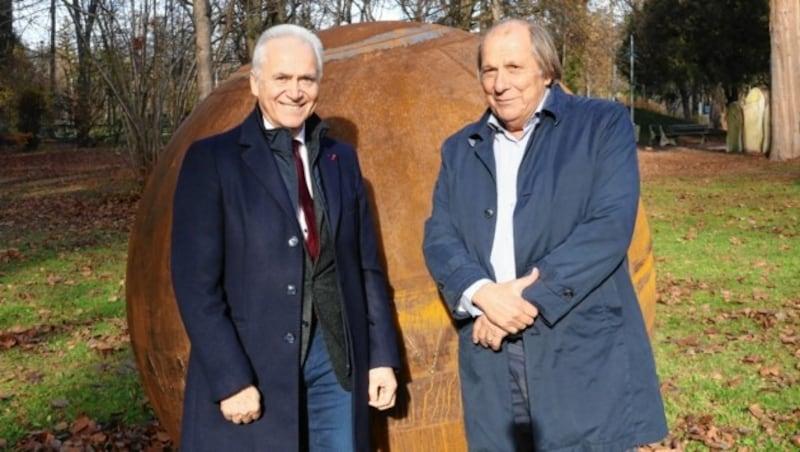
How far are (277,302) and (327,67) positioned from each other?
152cm

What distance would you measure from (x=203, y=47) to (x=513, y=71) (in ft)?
39.8

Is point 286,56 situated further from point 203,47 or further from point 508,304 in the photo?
point 203,47

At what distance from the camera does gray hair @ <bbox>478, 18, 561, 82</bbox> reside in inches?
111

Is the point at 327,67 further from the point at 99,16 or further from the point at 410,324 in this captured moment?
the point at 99,16

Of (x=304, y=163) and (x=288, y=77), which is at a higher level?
(x=288, y=77)

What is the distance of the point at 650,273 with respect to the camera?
415 cm

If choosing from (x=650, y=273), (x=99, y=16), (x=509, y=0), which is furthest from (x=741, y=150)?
(x=650, y=273)

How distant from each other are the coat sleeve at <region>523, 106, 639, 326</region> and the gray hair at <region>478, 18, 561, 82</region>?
0.75ft

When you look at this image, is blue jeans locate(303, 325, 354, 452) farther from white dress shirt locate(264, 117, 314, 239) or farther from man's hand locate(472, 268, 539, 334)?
man's hand locate(472, 268, 539, 334)

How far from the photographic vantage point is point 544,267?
2.72 m

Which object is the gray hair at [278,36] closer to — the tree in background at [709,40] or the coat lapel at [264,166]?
the coat lapel at [264,166]

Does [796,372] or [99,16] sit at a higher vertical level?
[99,16]

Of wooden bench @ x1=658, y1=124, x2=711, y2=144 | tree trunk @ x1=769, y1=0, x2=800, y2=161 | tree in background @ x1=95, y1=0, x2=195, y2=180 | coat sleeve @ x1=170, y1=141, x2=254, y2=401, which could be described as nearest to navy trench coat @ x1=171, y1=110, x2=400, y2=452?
coat sleeve @ x1=170, y1=141, x2=254, y2=401

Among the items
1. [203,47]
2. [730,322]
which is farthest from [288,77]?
[203,47]
